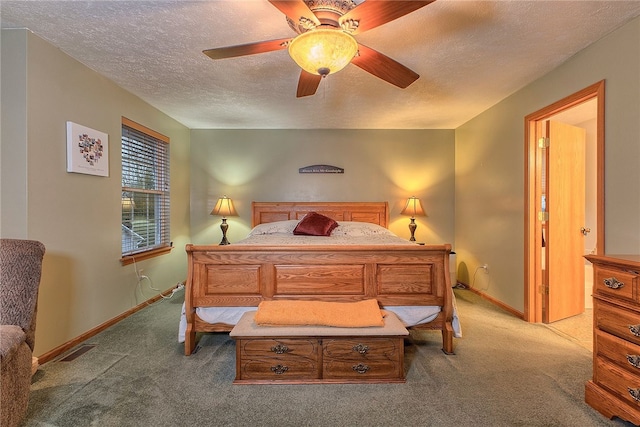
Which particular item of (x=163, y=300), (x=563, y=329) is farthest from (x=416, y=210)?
(x=163, y=300)

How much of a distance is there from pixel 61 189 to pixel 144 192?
115cm

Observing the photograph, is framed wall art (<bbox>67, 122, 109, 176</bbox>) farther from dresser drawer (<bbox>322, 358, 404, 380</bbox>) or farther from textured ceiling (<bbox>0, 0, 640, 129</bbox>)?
dresser drawer (<bbox>322, 358, 404, 380</bbox>)

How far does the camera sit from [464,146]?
4012mm

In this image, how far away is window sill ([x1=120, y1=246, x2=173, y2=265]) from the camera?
2.94 metres

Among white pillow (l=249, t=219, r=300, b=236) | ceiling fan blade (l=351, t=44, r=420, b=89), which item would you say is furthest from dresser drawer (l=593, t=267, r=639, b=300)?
white pillow (l=249, t=219, r=300, b=236)

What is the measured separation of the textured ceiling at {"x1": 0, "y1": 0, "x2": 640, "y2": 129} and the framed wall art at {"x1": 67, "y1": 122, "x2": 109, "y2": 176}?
568 mm

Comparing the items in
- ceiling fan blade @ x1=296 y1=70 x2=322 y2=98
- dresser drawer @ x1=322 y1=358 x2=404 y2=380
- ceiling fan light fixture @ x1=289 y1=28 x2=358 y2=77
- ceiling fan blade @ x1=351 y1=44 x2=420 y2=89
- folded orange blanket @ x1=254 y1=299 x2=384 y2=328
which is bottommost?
dresser drawer @ x1=322 y1=358 x2=404 y2=380

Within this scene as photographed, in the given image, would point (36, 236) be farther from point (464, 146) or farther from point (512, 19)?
point (464, 146)

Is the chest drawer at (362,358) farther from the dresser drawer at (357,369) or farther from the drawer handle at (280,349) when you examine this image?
the drawer handle at (280,349)

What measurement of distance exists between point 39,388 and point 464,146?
15.9ft

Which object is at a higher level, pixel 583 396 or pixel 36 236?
pixel 36 236

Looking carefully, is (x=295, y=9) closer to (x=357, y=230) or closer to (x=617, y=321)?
(x=617, y=321)

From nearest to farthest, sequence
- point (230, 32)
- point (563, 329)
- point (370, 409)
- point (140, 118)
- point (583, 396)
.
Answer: point (370, 409) → point (583, 396) → point (230, 32) → point (563, 329) → point (140, 118)

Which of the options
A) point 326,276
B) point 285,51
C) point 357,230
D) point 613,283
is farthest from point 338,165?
point 613,283
